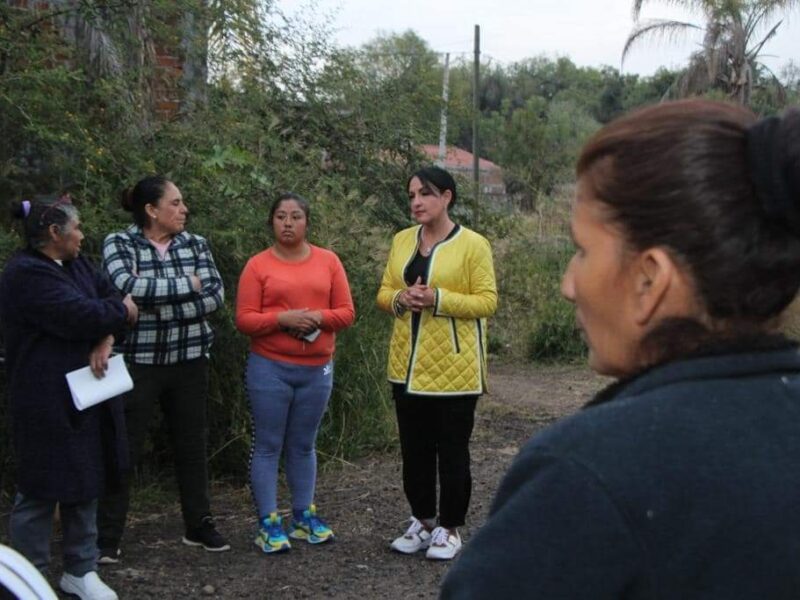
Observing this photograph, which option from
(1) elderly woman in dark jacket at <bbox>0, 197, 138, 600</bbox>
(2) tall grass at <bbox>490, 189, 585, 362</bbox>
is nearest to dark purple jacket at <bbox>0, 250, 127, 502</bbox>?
(1) elderly woman in dark jacket at <bbox>0, 197, 138, 600</bbox>

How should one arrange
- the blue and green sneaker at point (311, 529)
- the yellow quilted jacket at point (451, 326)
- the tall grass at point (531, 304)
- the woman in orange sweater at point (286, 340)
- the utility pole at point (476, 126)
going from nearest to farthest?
1. the yellow quilted jacket at point (451, 326)
2. the woman in orange sweater at point (286, 340)
3. the blue and green sneaker at point (311, 529)
4. the utility pole at point (476, 126)
5. the tall grass at point (531, 304)

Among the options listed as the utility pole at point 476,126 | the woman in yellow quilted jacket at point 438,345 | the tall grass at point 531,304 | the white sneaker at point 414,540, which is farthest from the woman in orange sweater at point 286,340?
the tall grass at point 531,304

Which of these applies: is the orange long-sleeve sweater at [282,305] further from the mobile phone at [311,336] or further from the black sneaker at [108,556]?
the black sneaker at [108,556]

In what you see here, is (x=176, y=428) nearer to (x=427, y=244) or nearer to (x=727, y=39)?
(x=427, y=244)

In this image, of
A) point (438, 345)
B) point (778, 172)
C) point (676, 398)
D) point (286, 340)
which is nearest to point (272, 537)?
point (286, 340)

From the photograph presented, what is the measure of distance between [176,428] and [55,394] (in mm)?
1095

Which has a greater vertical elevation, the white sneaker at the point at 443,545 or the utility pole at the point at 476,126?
the utility pole at the point at 476,126

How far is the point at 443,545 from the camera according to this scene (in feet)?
19.1

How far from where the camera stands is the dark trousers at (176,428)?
219 inches

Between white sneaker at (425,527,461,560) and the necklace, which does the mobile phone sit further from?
white sneaker at (425,527,461,560)

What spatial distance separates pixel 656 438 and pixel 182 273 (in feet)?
15.1

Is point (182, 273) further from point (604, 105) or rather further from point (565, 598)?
point (604, 105)

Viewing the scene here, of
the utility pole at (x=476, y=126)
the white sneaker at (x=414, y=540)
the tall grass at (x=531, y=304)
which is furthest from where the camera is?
the tall grass at (x=531, y=304)

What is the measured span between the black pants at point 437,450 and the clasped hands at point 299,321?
55 cm
